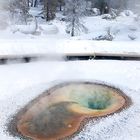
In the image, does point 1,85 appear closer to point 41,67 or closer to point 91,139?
point 41,67

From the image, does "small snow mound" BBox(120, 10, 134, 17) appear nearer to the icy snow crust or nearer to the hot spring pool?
the icy snow crust

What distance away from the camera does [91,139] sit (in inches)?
516

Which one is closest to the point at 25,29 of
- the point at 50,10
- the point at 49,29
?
the point at 49,29

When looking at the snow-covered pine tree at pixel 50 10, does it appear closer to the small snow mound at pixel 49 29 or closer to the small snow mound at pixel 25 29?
the small snow mound at pixel 49 29

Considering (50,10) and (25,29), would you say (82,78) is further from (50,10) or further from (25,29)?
(50,10)

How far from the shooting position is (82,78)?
18500mm

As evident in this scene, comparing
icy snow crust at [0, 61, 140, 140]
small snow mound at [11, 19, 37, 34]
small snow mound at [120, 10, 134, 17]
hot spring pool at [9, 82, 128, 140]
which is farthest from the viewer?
small snow mound at [120, 10, 134, 17]

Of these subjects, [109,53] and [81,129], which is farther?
[109,53]

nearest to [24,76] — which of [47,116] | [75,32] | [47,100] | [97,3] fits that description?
[47,100]

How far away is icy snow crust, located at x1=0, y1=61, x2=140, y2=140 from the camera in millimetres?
13688

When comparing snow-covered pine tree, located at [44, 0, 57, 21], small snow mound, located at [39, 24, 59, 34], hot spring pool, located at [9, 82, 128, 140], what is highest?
hot spring pool, located at [9, 82, 128, 140]

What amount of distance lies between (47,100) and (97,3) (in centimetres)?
3546

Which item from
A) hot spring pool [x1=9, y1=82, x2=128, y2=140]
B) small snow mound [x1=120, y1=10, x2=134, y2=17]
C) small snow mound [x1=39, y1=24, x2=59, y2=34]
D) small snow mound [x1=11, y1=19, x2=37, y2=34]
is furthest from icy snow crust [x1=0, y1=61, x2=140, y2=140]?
small snow mound [x1=120, y1=10, x2=134, y2=17]

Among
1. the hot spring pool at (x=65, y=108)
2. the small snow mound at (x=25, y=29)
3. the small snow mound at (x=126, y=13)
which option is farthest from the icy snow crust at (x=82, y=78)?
the small snow mound at (x=126, y=13)
